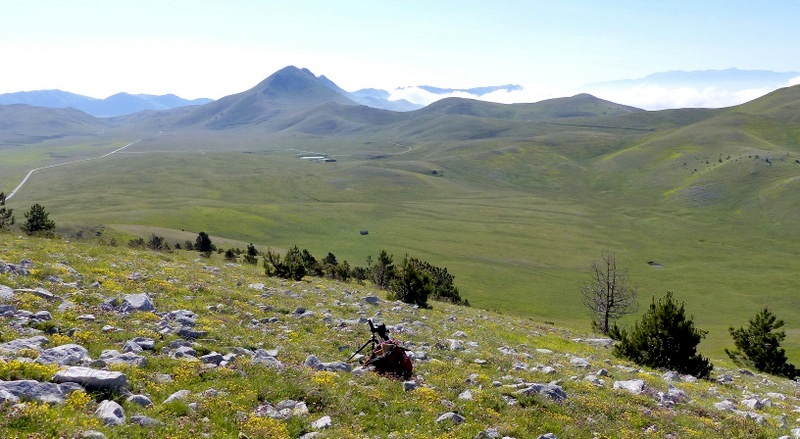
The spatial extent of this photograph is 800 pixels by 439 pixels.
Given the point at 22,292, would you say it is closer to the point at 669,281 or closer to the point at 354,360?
the point at 354,360

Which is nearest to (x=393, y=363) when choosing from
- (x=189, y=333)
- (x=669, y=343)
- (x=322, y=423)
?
(x=322, y=423)

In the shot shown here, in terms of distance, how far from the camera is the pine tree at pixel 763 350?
33.8 metres

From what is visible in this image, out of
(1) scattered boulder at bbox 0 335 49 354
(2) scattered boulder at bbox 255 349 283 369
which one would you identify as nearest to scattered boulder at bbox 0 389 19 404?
(1) scattered boulder at bbox 0 335 49 354

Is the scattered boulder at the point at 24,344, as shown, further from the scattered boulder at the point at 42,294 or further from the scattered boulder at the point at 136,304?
the scattered boulder at the point at 42,294

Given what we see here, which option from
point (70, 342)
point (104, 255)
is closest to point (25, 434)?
point (70, 342)

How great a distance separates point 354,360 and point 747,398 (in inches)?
622

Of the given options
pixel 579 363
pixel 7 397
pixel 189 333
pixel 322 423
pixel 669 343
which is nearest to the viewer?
pixel 7 397

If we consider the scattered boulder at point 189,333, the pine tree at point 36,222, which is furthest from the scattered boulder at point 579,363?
the pine tree at point 36,222

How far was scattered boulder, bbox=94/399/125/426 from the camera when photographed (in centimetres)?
855

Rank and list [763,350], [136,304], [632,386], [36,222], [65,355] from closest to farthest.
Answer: [65,355]
[632,386]
[136,304]
[763,350]
[36,222]

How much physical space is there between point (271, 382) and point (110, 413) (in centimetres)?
389

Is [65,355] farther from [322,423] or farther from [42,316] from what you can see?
[322,423]

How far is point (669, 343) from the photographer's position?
2320 cm

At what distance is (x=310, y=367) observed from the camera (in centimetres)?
1355
